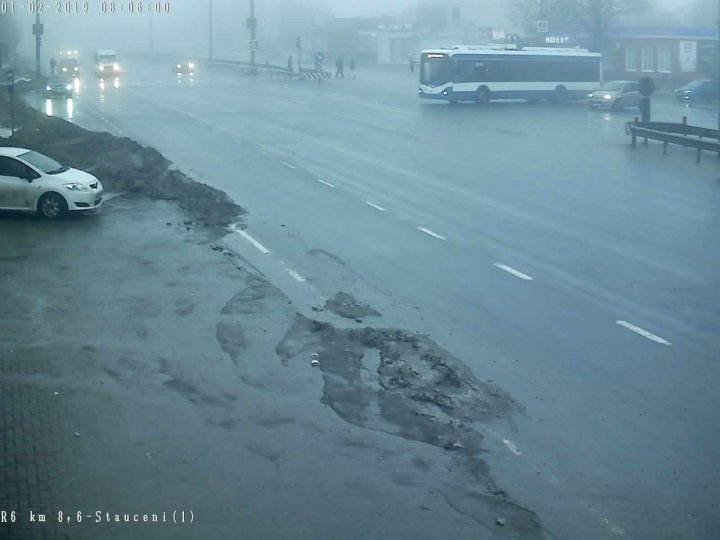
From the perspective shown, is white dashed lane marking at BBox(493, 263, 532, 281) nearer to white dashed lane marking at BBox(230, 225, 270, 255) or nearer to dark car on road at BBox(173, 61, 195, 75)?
white dashed lane marking at BBox(230, 225, 270, 255)

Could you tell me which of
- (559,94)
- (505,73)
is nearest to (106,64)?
(505,73)

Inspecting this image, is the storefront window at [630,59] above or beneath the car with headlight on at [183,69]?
beneath

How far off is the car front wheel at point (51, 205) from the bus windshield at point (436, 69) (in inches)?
1282

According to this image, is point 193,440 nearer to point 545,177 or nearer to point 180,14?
point 545,177

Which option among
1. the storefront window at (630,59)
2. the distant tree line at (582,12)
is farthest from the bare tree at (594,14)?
the storefront window at (630,59)

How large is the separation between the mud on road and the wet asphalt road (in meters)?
0.47

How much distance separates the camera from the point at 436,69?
4953 cm

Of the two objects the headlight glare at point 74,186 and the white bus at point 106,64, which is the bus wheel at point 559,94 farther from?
the headlight glare at point 74,186

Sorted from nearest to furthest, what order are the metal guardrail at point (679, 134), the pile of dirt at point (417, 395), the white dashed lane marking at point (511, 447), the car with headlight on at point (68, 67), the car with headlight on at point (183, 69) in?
the pile of dirt at point (417, 395) < the white dashed lane marking at point (511, 447) < the metal guardrail at point (679, 134) < the car with headlight on at point (68, 67) < the car with headlight on at point (183, 69)

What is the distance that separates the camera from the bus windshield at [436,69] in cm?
4909

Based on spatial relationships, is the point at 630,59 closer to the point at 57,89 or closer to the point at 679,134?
the point at 57,89

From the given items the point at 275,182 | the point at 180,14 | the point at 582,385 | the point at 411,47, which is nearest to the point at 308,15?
the point at 180,14

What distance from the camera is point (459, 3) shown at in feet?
447

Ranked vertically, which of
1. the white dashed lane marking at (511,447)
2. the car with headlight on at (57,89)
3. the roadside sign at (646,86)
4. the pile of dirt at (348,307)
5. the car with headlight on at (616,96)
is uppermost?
Result: the car with headlight on at (57,89)
